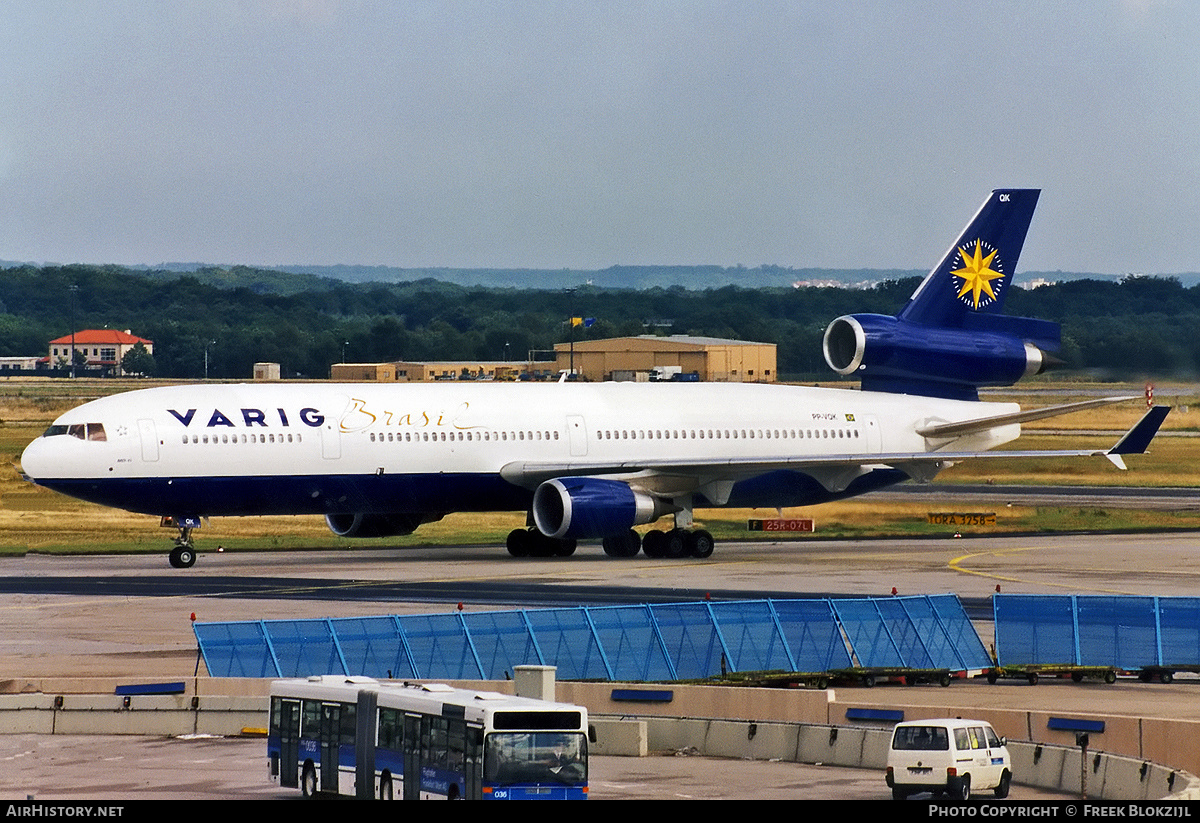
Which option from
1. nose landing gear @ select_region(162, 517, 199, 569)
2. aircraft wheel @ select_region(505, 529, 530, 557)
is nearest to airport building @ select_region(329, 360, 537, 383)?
aircraft wheel @ select_region(505, 529, 530, 557)

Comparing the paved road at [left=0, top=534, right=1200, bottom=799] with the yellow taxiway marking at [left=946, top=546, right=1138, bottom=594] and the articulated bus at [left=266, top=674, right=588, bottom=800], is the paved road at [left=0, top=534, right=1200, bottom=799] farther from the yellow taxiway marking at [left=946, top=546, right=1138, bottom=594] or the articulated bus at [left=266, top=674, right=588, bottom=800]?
the articulated bus at [left=266, top=674, right=588, bottom=800]

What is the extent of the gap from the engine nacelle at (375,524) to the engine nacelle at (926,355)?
1642 cm

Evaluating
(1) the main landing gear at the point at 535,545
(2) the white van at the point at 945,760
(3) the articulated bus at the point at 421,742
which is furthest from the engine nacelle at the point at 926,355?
(3) the articulated bus at the point at 421,742

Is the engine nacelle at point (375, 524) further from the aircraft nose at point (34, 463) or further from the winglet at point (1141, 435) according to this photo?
the winglet at point (1141, 435)

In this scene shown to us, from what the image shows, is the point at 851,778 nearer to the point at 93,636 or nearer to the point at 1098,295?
the point at 93,636

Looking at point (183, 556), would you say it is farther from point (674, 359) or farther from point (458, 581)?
point (674, 359)

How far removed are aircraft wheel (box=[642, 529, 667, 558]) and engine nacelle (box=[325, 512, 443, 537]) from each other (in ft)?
22.1

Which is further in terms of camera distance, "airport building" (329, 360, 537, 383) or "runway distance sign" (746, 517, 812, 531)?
"airport building" (329, 360, 537, 383)

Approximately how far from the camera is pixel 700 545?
2335 inches

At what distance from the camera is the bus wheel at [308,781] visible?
26125mm

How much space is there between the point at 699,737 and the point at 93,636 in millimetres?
16324

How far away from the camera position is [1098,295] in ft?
407

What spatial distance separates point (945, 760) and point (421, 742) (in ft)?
23.1

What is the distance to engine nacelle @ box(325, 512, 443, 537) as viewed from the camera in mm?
59719
